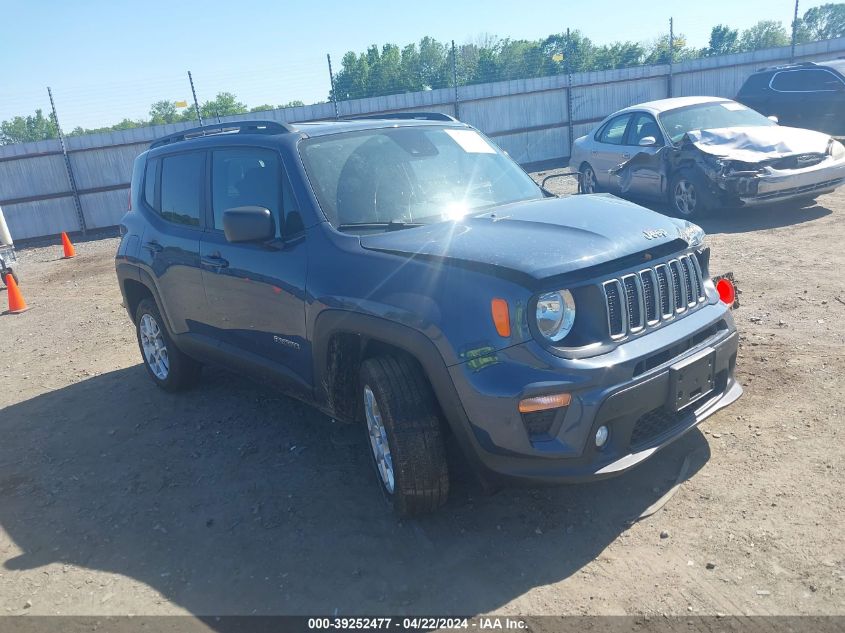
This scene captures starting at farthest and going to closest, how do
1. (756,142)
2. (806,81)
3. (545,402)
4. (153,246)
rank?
1. (806,81)
2. (756,142)
3. (153,246)
4. (545,402)

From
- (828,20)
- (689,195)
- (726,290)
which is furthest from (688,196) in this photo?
(828,20)

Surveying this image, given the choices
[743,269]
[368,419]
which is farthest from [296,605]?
[743,269]

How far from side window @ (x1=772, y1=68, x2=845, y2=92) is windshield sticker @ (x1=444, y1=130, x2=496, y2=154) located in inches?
494

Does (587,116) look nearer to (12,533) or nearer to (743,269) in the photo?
(743,269)

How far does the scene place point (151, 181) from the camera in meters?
5.56

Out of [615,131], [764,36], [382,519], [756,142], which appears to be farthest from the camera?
[764,36]

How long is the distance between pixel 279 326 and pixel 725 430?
8.73ft

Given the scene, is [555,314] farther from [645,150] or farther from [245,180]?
[645,150]

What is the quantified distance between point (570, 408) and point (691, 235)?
1351 mm

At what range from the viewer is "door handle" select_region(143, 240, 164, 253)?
5230 millimetres

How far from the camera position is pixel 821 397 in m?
4.25

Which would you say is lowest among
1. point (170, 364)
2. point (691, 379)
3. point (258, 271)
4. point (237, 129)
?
point (170, 364)

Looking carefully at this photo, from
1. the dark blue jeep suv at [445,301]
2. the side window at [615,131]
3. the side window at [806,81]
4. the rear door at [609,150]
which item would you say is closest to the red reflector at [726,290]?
the dark blue jeep suv at [445,301]

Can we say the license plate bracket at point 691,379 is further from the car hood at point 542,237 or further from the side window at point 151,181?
the side window at point 151,181
